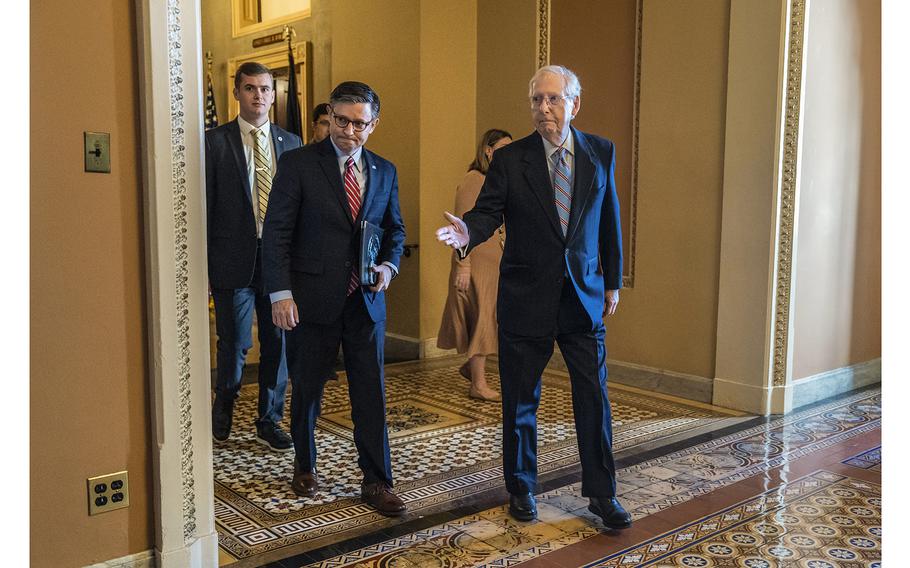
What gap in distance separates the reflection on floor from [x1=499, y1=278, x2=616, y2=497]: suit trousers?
207mm

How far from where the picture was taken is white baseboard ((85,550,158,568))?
2.44 meters

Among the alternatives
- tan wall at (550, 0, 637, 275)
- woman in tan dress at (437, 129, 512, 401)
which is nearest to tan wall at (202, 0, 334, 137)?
tan wall at (550, 0, 637, 275)

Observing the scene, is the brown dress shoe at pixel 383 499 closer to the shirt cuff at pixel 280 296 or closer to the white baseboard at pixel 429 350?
the shirt cuff at pixel 280 296

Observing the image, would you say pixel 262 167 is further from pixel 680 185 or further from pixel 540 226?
pixel 680 185

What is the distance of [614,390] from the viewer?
5.51 meters

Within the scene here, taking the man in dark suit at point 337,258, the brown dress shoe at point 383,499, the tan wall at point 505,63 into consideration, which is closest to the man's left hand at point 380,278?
the man in dark suit at point 337,258

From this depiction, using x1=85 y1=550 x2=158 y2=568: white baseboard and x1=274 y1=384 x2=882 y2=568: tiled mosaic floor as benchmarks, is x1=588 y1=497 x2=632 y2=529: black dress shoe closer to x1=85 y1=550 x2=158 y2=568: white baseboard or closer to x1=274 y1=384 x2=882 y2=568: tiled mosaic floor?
x1=274 y1=384 x2=882 y2=568: tiled mosaic floor

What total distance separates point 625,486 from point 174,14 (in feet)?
8.59

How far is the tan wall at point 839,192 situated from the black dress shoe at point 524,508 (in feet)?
8.75

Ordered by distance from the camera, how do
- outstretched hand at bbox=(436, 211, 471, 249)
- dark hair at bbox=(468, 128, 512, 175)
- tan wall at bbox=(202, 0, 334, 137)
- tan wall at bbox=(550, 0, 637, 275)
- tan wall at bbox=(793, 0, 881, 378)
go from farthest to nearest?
1. tan wall at bbox=(202, 0, 334, 137)
2. tan wall at bbox=(550, 0, 637, 275)
3. tan wall at bbox=(793, 0, 881, 378)
4. dark hair at bbox=(468, 128, 512, 175)
5. outstretched hand at bbox=(436, 211, 471, 249)

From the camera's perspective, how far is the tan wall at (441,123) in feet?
21.0

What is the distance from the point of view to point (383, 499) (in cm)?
322

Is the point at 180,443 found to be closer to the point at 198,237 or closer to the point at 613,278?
the point at 198,237

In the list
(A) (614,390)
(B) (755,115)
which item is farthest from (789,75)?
(A) (614,390)
